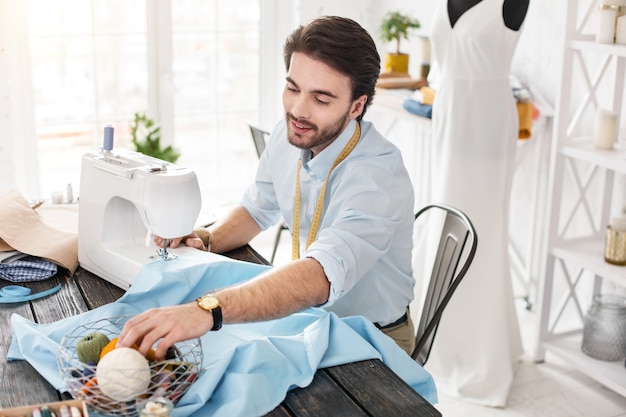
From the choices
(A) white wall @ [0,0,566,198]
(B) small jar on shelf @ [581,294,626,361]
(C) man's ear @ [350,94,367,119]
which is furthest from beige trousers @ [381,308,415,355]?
(A) white wall @ [0,0,566,198]

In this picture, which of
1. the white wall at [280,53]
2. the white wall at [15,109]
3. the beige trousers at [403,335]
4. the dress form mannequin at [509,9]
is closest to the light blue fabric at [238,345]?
the beige trousers at [403,335]

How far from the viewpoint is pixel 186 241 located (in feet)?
7.00

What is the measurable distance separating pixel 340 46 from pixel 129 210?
0.66 metres

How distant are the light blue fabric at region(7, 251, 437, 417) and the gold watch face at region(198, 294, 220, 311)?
88 mm

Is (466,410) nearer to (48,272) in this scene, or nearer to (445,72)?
(445,72)

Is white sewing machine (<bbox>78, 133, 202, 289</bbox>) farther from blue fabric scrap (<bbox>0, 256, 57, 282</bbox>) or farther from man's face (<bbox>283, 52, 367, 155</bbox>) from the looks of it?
man's face (<bbox>283, 52, 367, 155</bbox>)

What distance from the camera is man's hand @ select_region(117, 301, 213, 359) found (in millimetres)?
1446

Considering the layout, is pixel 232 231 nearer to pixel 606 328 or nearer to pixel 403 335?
pixel 403 335

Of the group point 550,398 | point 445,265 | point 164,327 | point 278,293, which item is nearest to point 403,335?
point 445,265

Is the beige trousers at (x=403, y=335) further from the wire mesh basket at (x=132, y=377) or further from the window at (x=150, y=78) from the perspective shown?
the window at (x=150, y=78)

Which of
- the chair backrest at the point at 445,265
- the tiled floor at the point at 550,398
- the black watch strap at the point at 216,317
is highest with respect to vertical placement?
the black watch strap at the point at 216,317

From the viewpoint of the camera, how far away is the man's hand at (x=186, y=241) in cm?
208

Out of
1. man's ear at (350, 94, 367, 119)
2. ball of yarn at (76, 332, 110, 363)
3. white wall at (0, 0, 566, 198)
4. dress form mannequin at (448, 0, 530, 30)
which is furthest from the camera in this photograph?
white wall at (0, 0, 566, 198)

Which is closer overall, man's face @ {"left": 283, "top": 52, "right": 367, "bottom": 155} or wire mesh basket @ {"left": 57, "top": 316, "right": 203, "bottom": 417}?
wire mesh basket @ {"left": 57, "top": 316, "right": 203, "bottom": 417}
